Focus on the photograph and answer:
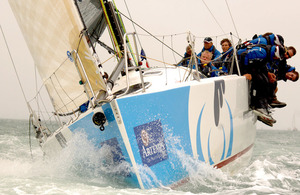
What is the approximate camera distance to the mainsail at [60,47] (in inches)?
120

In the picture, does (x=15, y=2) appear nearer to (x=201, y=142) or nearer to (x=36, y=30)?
(x=36, y=30)

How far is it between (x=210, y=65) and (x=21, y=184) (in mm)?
3360

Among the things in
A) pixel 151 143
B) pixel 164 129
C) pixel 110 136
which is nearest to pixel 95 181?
pixel 110 136

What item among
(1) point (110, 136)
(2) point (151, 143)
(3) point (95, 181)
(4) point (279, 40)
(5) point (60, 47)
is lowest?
(3) point (95, 181)

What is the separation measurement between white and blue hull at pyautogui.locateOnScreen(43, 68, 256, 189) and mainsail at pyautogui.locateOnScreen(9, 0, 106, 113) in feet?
1.21

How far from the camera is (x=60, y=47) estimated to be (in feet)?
11.4

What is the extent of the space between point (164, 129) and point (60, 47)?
146 cm

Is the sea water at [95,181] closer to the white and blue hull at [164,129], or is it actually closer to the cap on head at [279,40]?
the white and blue hull at [164,129]

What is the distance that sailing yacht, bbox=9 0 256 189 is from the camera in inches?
107

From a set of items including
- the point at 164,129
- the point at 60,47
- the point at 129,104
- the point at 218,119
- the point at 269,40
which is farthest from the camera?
the point at 269,40

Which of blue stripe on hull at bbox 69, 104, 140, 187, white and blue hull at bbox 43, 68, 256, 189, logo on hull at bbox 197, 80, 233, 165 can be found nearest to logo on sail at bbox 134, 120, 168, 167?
white and blue hull at bbox 43, 68, 256, 189

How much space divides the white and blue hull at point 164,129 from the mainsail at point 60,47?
0.37m

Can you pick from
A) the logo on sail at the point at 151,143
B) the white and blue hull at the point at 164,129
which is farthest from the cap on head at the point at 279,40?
the logo on sail at the point at 151,143

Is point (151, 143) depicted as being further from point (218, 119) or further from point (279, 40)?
point (279, 40)
